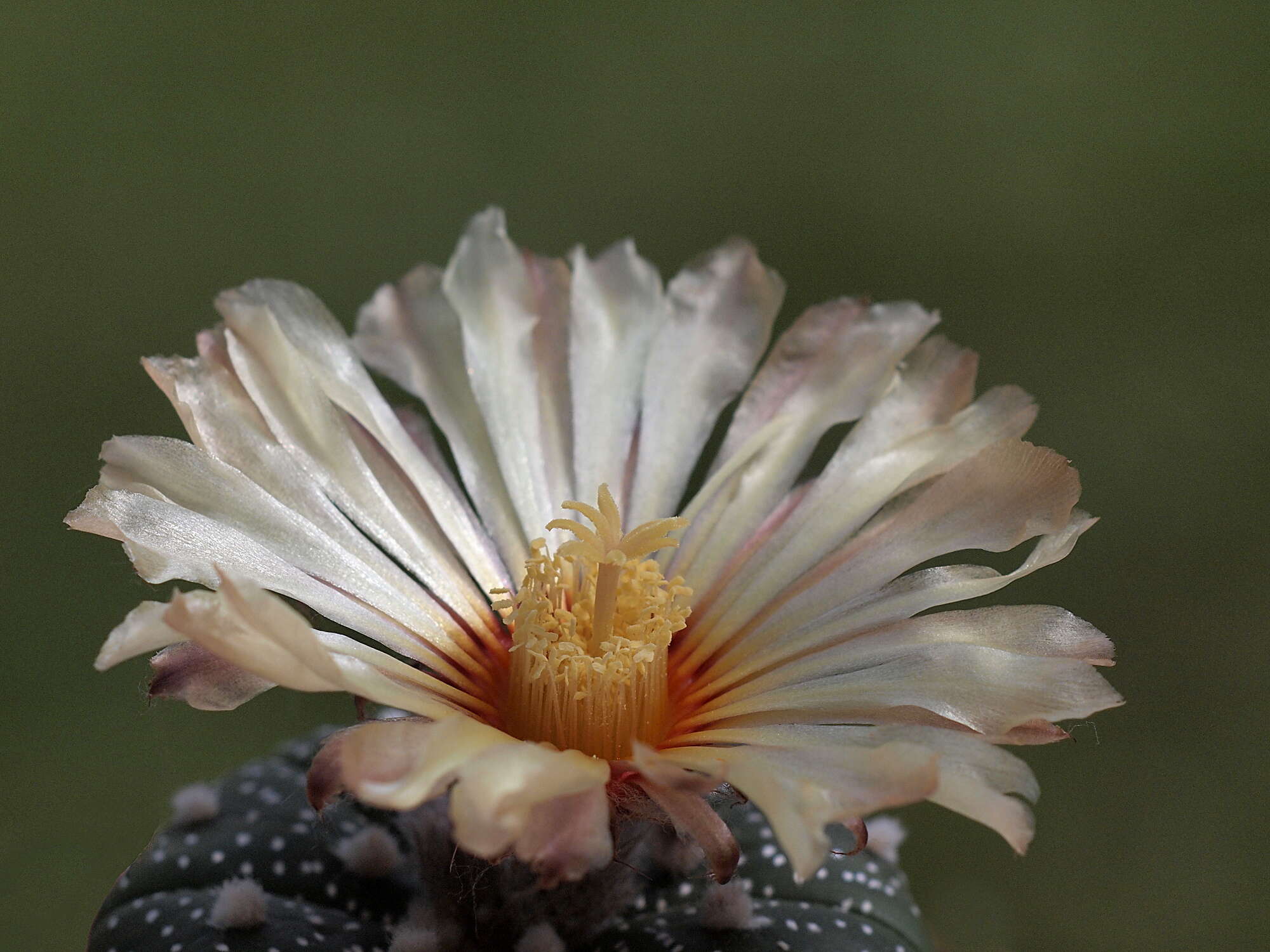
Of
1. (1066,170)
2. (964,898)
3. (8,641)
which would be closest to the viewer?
(964,898)

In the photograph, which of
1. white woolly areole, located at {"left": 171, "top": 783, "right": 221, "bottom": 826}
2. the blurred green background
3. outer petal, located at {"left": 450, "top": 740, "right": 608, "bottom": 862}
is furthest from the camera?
the blurred green background

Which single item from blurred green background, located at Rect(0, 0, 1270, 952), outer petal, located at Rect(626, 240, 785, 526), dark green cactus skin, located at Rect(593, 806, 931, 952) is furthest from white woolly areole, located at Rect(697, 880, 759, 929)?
blurred green background, located at Rect(0, 0, 1270, 952)

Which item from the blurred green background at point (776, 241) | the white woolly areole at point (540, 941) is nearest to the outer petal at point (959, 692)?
the white woolly areole at point (540, 941)

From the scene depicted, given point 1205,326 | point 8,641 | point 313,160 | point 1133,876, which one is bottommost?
point 1133,876

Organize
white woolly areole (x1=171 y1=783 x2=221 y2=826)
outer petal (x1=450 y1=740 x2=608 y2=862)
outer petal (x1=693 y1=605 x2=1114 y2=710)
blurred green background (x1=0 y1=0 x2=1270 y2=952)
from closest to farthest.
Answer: outer petal (x1=450 y1=740 x2=608 y2=862)
outer petal (x1=693 y1=605 x2=1114 y2=710)
white woolly areole (x1=171 y1=783 x2=221 y2=826)
blurred green background (x1=0 y1=0 x2=1270 y2=952)

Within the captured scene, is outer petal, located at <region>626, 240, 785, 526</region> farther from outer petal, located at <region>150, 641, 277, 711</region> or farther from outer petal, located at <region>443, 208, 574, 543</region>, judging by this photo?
outer petal, located at <region>150, 641, 277, 711</region>

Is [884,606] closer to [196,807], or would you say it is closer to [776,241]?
[196,807]

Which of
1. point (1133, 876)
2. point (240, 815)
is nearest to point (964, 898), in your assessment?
point (1133, 876)

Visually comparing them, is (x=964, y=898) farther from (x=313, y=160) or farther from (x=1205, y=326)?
(x=313, y=160)
